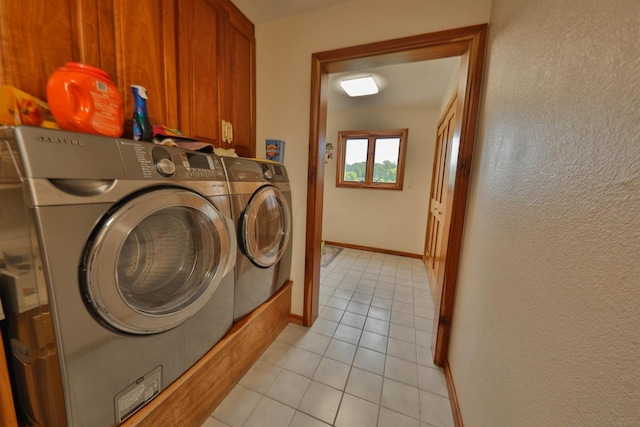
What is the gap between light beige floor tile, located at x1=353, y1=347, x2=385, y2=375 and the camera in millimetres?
1455

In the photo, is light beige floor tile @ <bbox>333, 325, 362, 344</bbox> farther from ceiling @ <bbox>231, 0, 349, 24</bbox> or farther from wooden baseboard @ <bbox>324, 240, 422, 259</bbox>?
ceiling @ <bbox>231, 0, 349, 24</bbox>

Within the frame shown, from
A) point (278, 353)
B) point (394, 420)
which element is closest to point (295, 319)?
point (278, 353)

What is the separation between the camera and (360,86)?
8.40 feet

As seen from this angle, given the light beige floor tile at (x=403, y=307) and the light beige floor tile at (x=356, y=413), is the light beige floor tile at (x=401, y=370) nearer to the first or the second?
the light beige floor tile at (x=356, y=413)

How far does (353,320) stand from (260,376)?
882mm

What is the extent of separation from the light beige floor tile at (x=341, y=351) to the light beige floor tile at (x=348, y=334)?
4cm

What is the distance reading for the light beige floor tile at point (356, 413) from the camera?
1124mm

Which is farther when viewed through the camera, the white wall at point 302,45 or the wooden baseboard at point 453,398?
the white wall at point 302,45

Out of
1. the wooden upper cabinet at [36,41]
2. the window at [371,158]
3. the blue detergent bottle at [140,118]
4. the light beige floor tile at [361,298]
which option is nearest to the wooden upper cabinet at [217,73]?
the blue detergent bottle at [140,118]

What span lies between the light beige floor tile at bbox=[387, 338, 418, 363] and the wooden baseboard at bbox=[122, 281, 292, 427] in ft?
2.83

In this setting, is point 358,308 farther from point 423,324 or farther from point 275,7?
point 275,7

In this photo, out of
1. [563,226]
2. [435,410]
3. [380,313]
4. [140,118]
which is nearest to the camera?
[563,226]

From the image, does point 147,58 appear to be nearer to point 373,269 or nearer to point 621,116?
point 621,116

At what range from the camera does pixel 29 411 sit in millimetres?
679
